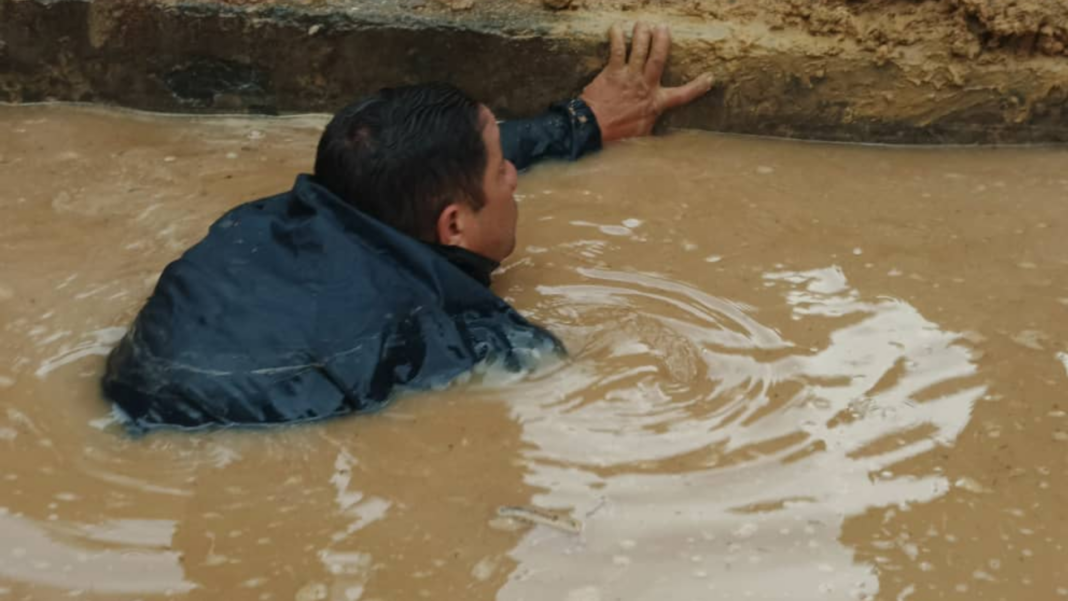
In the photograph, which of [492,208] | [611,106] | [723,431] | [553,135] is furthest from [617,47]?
[723,431]

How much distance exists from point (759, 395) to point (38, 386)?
1.70 metres

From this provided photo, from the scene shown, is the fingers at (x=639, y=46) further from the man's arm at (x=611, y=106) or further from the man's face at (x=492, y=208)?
the man's face at (x=492, y=208)

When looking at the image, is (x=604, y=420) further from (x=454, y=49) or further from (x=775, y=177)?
(x=454, y=49)

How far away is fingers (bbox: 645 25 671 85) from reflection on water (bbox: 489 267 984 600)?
98 centimetres

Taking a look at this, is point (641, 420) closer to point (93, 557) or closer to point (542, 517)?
point (542, 517)

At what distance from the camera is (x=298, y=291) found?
279 cm

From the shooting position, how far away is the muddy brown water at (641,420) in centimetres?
233

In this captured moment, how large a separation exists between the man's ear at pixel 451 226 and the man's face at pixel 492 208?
2 cm

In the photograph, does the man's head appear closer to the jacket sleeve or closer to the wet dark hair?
the wet dark hair

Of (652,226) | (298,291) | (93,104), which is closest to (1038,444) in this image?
(652,226)

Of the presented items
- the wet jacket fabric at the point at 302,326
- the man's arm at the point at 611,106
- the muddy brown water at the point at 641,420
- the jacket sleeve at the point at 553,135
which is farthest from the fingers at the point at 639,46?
the wet jacket fabric at the point at 302,326

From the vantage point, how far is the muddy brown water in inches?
91.7

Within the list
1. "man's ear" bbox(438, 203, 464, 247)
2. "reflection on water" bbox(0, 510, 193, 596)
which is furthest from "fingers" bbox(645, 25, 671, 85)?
"reflection on water" bbox(0, 510, 193, 596)

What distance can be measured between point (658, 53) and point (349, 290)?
168 cm
